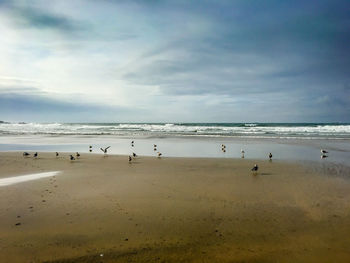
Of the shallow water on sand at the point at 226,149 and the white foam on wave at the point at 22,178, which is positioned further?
the shallow water on sand at the point at 226,149

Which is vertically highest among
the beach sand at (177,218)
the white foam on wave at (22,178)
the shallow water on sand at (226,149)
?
the shallow water on sand at (226,149)

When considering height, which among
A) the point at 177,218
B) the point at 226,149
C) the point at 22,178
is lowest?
the point at 177,218

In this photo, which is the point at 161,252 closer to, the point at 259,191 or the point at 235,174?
the point at 259,191

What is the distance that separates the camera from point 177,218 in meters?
7.13

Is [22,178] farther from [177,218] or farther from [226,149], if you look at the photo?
[226,149]

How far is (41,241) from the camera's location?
5824 mm

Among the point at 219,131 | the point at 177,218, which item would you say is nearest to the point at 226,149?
the point at 177,218

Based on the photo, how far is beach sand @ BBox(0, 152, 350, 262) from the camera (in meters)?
5.40

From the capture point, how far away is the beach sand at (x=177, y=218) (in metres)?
5.40

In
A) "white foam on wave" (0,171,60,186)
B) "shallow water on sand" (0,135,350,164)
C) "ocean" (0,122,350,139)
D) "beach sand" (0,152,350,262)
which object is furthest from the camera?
"ocean" (0,122,350,139)

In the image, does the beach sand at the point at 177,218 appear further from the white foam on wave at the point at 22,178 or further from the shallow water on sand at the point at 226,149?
the shallow water on sand at the point at 226,149

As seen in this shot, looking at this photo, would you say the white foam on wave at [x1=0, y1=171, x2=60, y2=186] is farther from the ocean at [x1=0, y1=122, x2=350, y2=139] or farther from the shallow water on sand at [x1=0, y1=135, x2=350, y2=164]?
the ocean at [x1=0, y1=122, x2=350, y2=139]

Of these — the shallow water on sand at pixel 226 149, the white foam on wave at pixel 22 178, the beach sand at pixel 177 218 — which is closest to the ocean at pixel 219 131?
the shallow water on sand at pixel 226 149

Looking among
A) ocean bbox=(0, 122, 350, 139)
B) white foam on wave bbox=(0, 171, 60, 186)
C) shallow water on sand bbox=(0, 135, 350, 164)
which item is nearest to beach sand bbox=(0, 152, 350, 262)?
white foam on wave bbox=(0, 171, 60, 186)
